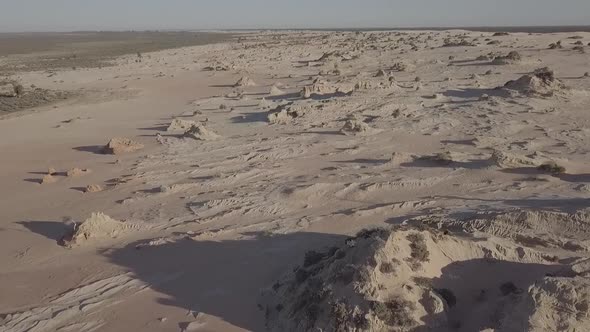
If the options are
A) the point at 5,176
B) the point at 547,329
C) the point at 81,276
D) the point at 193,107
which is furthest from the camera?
the point at 193,107

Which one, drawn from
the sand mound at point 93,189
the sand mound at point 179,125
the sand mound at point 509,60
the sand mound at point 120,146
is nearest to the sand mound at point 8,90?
the sand mound at point 179,125

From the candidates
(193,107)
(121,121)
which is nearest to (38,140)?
(121,121)

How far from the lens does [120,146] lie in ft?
43.7

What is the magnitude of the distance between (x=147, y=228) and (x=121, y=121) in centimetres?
1056

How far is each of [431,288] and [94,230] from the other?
5613 mm

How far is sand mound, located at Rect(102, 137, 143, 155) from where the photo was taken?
13.2m

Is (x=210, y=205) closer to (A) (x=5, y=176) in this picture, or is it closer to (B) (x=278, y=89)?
(A) (x=5, y=176)

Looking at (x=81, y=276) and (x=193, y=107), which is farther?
(x=193, y=107)

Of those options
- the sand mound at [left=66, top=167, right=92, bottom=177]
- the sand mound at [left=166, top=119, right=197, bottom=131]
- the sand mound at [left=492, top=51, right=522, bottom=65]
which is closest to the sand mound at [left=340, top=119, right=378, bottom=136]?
Answer: the sand mound at [left=166, top=119, right=197, bottom=131]

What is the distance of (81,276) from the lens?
22.8ft

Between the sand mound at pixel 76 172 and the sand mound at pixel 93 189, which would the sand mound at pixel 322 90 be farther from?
the sand mound at pixel 93 189

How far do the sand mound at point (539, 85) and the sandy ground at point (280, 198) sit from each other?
5cm

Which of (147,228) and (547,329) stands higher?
(547,329)

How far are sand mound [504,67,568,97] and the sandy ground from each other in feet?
0.18
